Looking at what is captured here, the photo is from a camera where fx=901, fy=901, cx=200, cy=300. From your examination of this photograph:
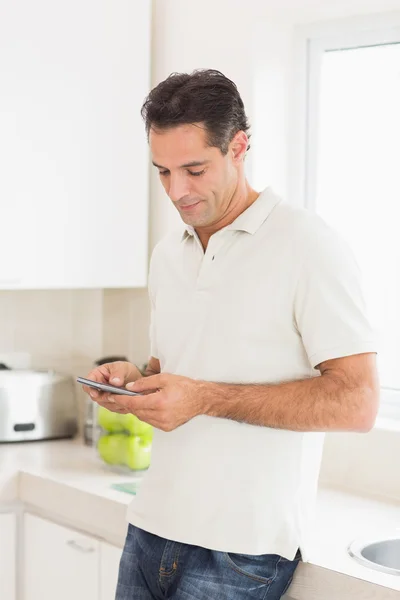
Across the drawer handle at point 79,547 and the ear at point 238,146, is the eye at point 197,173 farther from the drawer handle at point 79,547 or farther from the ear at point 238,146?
the drawer handle at point 79,547

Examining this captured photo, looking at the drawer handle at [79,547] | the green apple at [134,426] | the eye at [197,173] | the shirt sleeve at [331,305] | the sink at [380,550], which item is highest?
the eye at [197,173]

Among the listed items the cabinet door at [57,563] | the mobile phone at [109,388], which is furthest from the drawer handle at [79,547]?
the mobile phone at [109,388]

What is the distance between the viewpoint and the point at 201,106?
151 cm

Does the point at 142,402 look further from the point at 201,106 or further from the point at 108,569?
the point at 108,569

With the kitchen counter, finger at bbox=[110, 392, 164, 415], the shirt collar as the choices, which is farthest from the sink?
the shirt collar

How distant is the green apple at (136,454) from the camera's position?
2.32 meters

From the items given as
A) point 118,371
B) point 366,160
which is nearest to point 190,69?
point 366,160

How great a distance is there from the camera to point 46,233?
8.02ft

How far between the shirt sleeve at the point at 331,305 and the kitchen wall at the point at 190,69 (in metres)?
0.95

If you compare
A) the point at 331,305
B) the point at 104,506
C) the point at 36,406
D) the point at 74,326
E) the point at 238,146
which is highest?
the point at 238,146

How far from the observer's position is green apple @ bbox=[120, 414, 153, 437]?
232 cm

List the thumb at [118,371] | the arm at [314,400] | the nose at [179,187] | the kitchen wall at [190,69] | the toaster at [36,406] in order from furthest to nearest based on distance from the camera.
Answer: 1. the toaster at [36,406]
2. the kitchen wall at [190,69]
3. the thumb at [118,371]
4. the nose at [179,187]
5. the arm at [314,400]

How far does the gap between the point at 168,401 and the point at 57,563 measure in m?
0.98

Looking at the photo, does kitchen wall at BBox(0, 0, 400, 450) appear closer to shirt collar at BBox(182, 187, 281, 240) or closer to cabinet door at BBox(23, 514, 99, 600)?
cabinet door at BBox(23, 514, 99, 600)
